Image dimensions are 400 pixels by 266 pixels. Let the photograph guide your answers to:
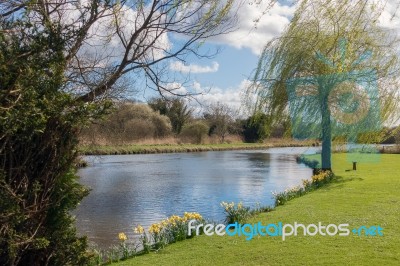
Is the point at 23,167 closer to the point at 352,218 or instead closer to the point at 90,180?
the point at 352,218

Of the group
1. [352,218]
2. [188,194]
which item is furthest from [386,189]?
[188,194]

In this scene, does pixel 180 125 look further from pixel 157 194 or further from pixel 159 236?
pixel 159 236

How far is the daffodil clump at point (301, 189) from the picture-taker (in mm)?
10109

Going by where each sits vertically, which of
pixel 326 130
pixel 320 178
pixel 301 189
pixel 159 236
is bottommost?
pixel 159 236

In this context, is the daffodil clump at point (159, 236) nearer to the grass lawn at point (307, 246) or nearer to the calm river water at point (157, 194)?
the grass lawn at point (307, 246)

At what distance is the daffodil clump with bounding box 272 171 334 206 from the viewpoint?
10109 millimetres

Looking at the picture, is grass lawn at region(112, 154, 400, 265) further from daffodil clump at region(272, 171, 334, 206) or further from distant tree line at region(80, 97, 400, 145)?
distant tree line at region(80, 97, 400, 145)

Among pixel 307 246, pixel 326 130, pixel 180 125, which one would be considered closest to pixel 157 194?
pixel 326 130

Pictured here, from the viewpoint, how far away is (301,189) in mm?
11758

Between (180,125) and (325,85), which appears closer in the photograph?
(325,85)

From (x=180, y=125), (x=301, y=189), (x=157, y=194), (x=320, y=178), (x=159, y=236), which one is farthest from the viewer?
(x=180, y=125)

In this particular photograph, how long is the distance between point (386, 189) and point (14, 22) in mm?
10440

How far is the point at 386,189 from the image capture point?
440 inches

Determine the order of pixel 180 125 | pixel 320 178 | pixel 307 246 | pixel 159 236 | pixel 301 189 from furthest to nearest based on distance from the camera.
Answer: pixel 180 125
pixel 320 178
pixel 301 189
pixel 159 236
pixel 307 246
